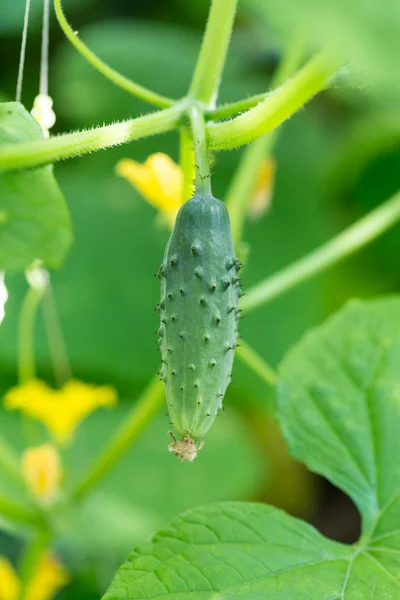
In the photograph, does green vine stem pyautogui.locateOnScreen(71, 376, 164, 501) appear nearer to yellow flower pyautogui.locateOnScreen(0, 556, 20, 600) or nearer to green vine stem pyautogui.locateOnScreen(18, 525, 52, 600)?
green vine stem pyautogui.locateOnScreen(18, 525, 52, 600)

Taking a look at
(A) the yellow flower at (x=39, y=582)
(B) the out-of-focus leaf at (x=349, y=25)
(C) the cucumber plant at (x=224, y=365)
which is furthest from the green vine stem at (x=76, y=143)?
(A) the yellow flower at (x=39, y=582)

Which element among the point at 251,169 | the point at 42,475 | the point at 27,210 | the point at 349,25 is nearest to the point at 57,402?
the point at 42,475

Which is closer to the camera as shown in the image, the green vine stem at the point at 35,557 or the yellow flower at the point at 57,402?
the green vine stem at the point at 35,557

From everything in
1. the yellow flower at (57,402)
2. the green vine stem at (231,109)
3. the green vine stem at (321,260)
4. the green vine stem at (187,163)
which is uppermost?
the green vine stem at (321,260)

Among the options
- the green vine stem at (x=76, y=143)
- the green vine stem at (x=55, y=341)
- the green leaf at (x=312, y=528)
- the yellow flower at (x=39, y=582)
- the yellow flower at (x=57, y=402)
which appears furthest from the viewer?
the green vine stem at (x=55, y=341)

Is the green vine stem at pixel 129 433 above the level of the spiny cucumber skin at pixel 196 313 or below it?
above

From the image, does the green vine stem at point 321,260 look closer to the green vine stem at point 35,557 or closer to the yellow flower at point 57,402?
the yellow flower at point 57,402

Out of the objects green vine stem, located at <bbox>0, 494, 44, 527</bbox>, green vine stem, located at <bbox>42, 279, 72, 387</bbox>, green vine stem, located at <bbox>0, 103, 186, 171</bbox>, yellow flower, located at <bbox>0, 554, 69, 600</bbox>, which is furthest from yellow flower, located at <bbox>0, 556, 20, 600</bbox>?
green vine stem, located at <bbox>0, 103, 186, 171</bbox>
